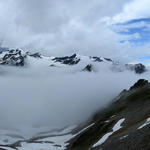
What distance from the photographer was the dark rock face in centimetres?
4762

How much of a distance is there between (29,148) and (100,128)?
43287 millimetres

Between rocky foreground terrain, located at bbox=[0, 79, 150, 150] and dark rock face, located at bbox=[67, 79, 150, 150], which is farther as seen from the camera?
rocky foreground terrain, located at bbox=[0, 79, 150, 150]

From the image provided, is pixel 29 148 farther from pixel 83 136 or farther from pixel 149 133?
pixel 149 133

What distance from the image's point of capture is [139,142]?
44750 millimetres

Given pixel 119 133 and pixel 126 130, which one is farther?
pixel 119 133

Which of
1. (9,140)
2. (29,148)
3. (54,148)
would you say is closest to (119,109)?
(54,148)

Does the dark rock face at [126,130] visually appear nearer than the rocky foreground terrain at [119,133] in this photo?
Yes

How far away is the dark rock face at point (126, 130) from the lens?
47.6 m

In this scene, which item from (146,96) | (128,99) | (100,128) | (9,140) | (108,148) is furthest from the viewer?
(9,140)

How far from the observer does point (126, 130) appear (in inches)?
2864

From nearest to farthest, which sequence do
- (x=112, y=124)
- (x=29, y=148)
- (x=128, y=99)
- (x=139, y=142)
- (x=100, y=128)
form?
(x=139, y=142) < (x=112, y=124) < (x=100, y=128) < (x=29, y=148) < (x=128, y=99)

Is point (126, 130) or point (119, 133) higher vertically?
point (126, 130)

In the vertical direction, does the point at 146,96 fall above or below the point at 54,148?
above

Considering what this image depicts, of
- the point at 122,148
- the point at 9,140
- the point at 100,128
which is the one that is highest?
the point at 122,148
